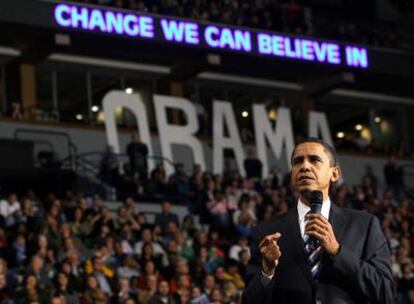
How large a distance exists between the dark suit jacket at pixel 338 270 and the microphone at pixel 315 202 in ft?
0.30

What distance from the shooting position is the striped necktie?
157 inches

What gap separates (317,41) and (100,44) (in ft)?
16.7

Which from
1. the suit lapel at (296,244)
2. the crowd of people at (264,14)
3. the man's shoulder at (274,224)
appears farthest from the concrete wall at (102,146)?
the suit lapel at (296,244)

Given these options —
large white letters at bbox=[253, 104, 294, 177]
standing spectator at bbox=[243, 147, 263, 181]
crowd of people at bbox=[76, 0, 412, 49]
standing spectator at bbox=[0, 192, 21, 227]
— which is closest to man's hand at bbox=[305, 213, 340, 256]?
standing spectator at bbox=[0, 192, 21, 227]

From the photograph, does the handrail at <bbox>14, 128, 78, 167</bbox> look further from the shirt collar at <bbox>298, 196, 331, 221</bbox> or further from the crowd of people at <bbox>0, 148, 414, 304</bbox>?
the shirt collar at <bbox>298, 196, 331, 221</bbox>

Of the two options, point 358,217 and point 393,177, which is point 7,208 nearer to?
point 393,177

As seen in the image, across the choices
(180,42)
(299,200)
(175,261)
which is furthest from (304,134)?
(299,200)

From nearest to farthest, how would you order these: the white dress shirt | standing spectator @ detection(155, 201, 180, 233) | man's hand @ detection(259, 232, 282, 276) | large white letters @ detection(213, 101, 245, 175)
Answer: man's hand @ detection(259, 232, 282, 276), the white dress shirt, standing spectator @ detection(155, 201, 180, 233), large white letters @ detection(213, 101, 245, 175)

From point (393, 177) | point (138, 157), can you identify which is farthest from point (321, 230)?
point (393, 177)

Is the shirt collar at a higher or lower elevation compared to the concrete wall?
lower

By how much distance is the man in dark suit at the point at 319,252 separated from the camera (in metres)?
3.94

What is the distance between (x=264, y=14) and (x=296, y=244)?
2043cm

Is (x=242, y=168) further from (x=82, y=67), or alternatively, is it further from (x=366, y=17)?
(x=366, y=17)

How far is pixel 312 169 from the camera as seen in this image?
Answer: 416cm
